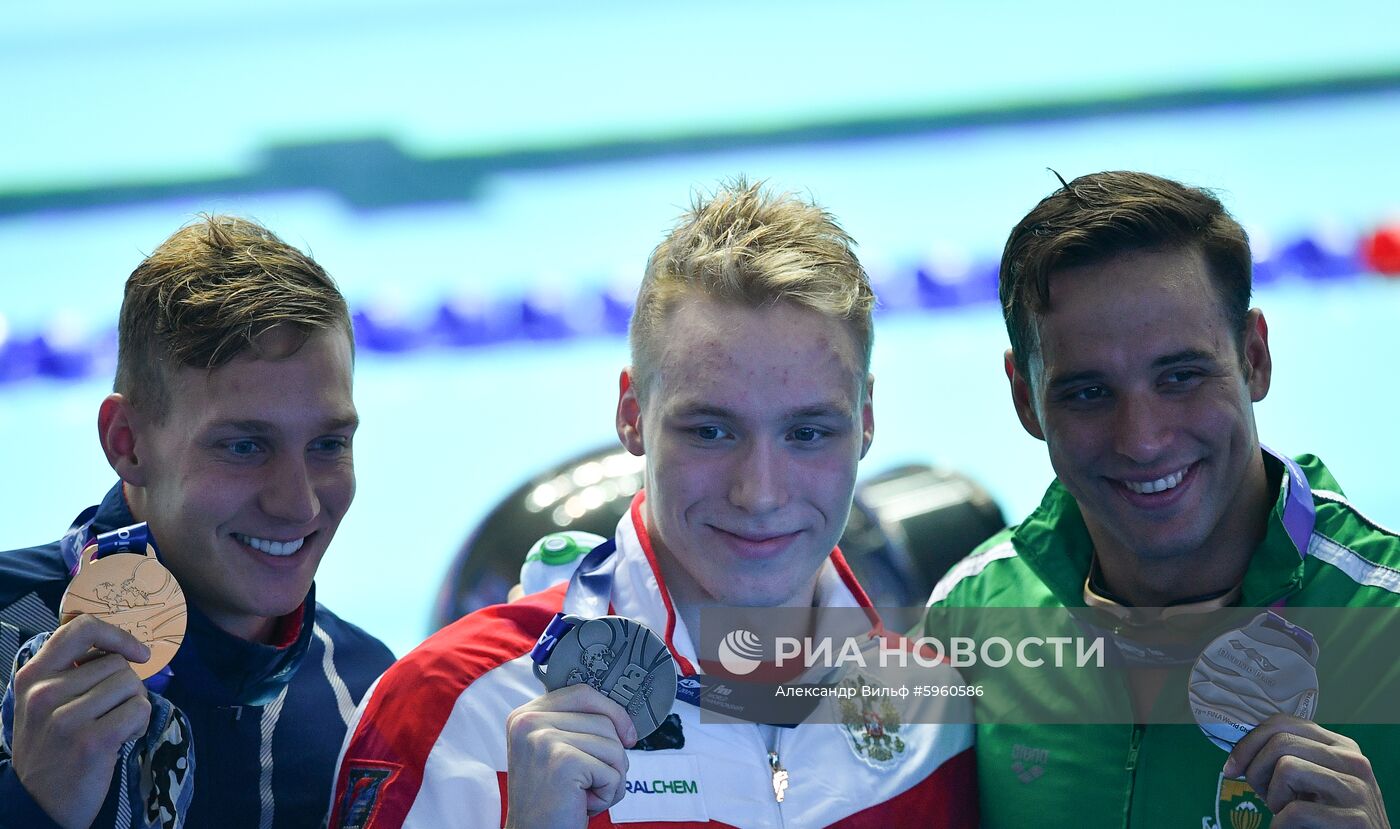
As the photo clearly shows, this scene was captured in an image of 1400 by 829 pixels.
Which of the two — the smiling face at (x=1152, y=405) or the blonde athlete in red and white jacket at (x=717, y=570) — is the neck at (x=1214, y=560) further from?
the blonde athlete in red and white jacket at (x=717, y=570)

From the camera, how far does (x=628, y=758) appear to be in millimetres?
1975

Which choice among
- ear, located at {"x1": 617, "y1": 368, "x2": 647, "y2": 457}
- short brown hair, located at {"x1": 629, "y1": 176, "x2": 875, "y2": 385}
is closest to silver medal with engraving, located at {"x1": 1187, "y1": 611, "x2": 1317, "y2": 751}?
short brown hair, located at {"x1": 629, "y1": 176, "x2": 875, "y2": 385}

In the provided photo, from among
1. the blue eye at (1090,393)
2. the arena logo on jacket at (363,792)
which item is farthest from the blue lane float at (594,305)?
the arena logo on jacket at (363,792)

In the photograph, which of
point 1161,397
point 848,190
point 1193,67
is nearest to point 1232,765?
point 1161,397

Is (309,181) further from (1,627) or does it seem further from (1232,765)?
(1232,765)

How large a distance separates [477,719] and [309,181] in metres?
8.67

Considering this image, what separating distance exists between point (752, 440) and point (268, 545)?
80 centimetres

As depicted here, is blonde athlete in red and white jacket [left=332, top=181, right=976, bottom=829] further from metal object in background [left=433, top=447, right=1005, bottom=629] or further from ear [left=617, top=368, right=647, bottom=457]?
metal object in background [left=433, top=447, right=1005, bottom=629]

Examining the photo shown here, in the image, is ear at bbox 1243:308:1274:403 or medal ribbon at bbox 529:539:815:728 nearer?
medal ribbon at bbox 529:539:815:728

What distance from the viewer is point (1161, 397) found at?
2.21 meters

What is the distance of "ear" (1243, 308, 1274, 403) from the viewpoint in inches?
91.6

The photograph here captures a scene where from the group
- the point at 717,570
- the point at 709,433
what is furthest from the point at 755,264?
the point at 717,570

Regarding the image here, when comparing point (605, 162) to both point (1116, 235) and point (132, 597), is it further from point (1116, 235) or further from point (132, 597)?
point (132, 597)

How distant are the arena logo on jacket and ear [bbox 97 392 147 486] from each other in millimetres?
642
